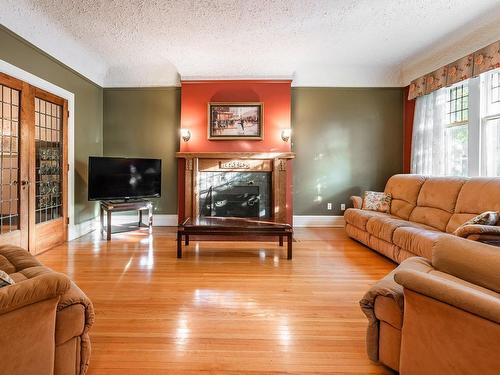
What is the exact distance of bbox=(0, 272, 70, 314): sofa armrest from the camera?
1.10m

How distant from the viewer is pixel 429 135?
4668 millimetres

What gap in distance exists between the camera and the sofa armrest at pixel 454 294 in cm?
107

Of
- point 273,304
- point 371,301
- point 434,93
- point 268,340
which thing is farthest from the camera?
point 434,93

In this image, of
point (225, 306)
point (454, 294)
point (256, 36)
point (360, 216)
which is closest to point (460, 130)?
point (360, 216)

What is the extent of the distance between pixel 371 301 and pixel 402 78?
16.9 ft

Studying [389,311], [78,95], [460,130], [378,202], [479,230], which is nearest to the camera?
[389,311]

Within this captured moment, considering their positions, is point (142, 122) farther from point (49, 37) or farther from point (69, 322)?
point (69, 322)

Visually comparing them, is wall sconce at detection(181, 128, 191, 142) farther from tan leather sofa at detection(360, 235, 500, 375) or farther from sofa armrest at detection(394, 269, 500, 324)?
sofa armrest at detection(394, 269, 500, 324)

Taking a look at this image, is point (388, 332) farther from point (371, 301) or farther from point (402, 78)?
point (402, 78)

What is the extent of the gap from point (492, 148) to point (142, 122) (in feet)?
18.5

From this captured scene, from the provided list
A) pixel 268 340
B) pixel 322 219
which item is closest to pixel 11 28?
pixel 268 340

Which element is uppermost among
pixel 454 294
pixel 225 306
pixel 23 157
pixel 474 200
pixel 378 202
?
pixel 23 157

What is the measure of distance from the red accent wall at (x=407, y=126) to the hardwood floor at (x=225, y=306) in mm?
2381

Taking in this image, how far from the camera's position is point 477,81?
3.87 meters
